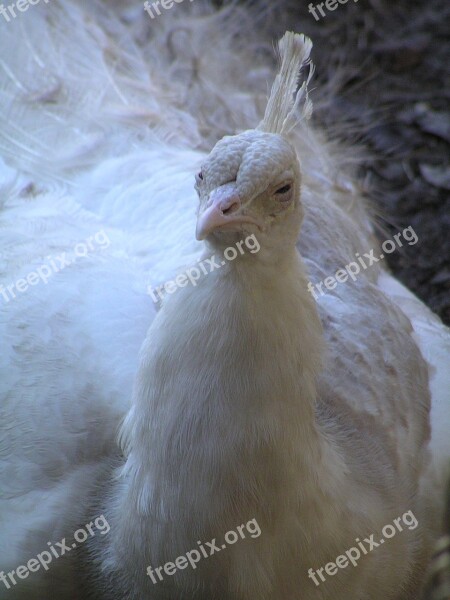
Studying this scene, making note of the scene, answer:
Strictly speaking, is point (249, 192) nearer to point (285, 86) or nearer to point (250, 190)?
point (250, 190)

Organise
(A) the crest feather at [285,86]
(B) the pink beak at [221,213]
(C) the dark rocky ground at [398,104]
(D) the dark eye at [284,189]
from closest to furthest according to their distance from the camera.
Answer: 1. (B) the pink beak at [221,213]
2. (D) the dark eye at [284,189]
3. (A) the crest feather at [285,86]
4. (C) the dark rocky ground at [398,104]

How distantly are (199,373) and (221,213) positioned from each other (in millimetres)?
312

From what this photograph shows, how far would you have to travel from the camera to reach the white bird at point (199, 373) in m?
1.59

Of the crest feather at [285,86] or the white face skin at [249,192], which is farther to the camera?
the crest feather at [285,86]

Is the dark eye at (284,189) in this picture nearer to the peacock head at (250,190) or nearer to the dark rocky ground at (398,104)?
the peacock head at (250,190)

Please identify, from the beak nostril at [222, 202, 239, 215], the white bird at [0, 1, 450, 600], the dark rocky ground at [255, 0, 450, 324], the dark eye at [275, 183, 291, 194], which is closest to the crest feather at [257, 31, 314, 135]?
the white bird at [0, 1, 450, 600]

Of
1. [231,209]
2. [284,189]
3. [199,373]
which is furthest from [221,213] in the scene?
[199,373]

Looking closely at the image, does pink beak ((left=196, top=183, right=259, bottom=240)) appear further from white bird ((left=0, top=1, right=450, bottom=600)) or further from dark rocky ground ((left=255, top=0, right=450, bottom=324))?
dark rocky ground ((left=255, top=0, right=450, bottom=324))

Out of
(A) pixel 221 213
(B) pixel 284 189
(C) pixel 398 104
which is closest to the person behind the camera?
(A) pixel 221 213

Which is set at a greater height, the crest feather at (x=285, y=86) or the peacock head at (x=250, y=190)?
the crest feather at (x=285, y=86)

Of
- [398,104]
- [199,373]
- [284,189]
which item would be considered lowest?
[199,373]

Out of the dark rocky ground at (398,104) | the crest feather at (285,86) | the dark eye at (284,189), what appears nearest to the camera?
the dark eye at (284,189)

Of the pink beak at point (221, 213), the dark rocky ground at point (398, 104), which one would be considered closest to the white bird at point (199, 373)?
the pink beak at point (221, 213)

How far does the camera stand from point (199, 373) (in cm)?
160
